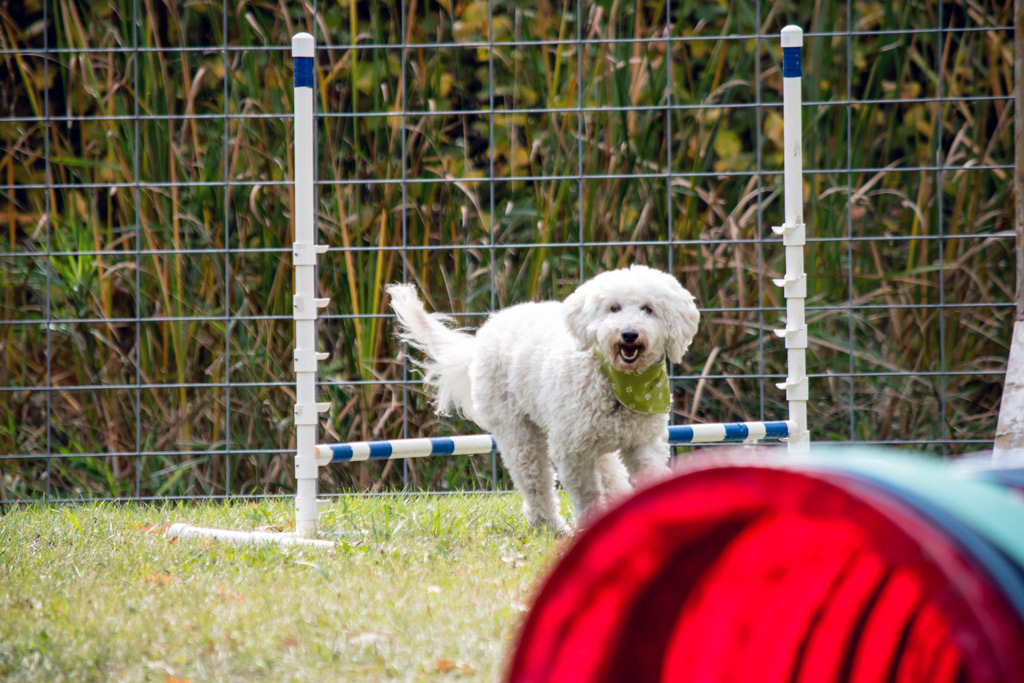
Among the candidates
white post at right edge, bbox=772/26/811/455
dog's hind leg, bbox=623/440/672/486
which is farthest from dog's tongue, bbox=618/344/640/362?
white post at right edge, bbox=772/26/811/455

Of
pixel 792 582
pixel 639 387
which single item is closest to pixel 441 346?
pixel 639 387

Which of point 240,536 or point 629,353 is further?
point 240,536

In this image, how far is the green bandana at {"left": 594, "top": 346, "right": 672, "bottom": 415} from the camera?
114 inches

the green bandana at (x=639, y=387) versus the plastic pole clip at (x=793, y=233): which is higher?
the plastic pole clip at (x=793, y=233)

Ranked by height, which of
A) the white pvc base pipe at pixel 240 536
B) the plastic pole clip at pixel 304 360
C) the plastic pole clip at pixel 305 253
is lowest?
the white pvc base pipe at pixel 240 536

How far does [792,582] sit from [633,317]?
4.60ft

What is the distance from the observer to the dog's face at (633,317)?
9.29 feet

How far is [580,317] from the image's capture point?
2.93 m

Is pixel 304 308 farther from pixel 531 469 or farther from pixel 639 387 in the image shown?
pixel 639 387

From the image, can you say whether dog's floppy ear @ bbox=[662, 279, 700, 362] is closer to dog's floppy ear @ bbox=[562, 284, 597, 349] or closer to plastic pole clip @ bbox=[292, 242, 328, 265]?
dog's floppy ear @ bbox=[562, 284, 597, 349]

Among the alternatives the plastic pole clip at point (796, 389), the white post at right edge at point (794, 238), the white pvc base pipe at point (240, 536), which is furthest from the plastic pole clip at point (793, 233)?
the white pvc base pipe at point (240, 536)

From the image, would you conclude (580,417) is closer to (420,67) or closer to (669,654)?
(669,654)

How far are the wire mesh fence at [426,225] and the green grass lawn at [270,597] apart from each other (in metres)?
1.04

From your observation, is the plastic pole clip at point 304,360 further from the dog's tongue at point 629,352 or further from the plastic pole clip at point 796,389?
the plastic pole clip at point 796,389
